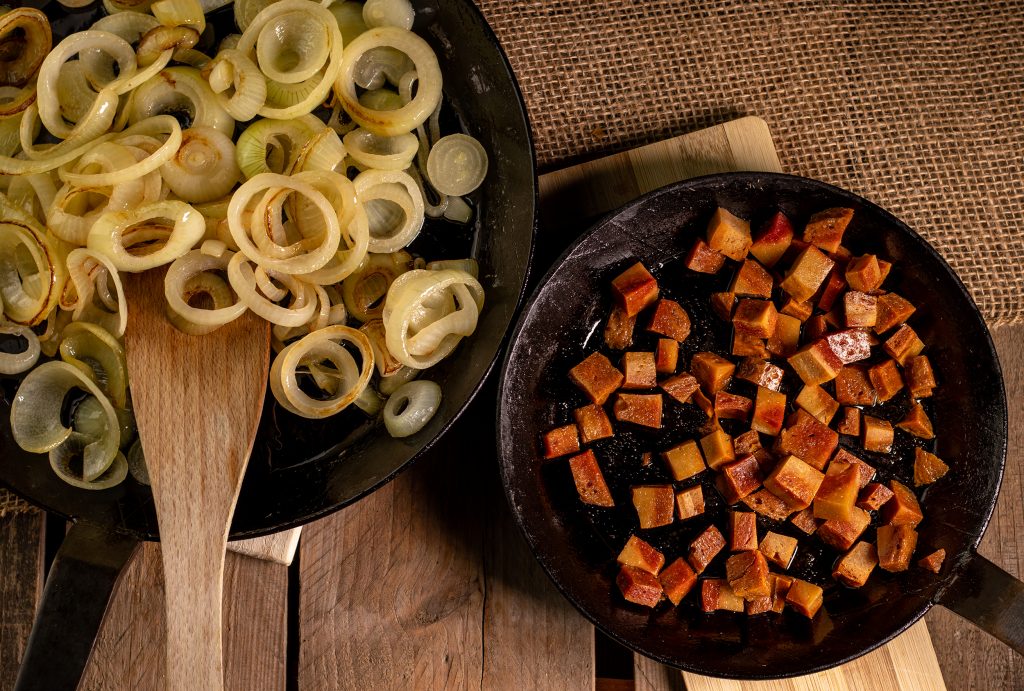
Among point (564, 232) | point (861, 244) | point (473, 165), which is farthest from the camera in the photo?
point (564, 232)

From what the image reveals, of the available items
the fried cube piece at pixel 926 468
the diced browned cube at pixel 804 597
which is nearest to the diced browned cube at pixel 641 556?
the diced browned cube at pixel 804 597

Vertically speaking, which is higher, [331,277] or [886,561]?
[331,277]

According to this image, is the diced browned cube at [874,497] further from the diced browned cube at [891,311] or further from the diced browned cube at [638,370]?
the diced browned cube at [638,370]

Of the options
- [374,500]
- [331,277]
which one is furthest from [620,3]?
[374,500]

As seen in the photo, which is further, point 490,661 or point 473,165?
point 490,661

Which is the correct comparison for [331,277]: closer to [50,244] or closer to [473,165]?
[473,165]

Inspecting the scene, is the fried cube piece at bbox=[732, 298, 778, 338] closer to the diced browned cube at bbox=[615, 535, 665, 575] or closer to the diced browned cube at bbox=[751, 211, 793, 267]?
the diced browned cube at bbox=[751, 211, 793, 267]

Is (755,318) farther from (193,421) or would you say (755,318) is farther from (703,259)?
(193,421)

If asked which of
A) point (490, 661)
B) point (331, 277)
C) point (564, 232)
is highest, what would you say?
point (331, 277)
